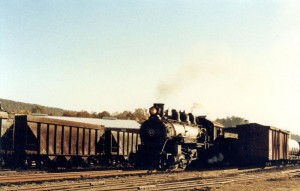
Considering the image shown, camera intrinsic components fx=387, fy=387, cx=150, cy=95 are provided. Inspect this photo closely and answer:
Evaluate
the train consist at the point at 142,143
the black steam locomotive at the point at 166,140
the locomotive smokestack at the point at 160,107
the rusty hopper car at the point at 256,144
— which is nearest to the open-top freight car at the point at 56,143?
the train consist at the point at 142,143

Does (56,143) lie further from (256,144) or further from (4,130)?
(256,144)

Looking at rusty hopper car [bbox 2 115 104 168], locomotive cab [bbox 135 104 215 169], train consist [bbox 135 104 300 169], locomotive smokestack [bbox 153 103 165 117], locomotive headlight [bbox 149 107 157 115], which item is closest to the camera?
rusty hopper car [bbox 2 115 104 168]

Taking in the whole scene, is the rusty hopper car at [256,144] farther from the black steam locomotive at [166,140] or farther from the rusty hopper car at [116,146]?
the rusty hopper car at [116,146]

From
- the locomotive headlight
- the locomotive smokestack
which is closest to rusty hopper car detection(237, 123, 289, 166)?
the locomotive smokestack

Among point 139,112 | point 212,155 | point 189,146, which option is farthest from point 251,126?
point 139,112

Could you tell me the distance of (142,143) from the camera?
75.5 ft

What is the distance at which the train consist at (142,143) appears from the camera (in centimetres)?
1961

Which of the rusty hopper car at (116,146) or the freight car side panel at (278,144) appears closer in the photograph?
the rusty hopper car at (116,146)

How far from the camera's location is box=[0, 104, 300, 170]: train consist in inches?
772

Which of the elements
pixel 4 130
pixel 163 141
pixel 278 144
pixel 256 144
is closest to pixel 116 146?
pixel 163 141

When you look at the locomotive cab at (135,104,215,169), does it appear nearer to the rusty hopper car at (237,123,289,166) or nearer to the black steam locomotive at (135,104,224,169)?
the black steam locomotive at (135,104,224,169)

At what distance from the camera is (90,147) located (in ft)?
78.6

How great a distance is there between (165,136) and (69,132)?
5467mm

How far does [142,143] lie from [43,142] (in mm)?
5941
